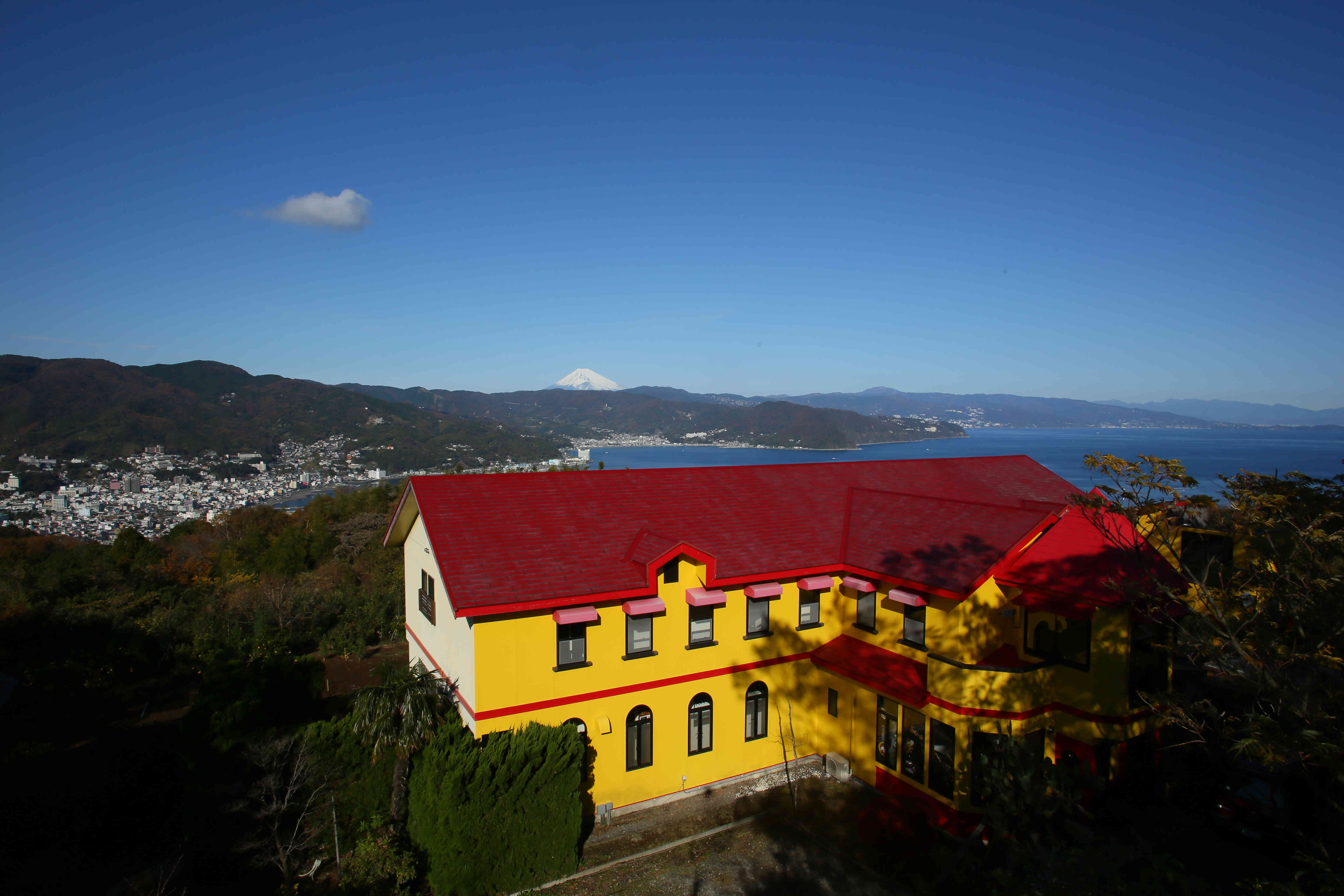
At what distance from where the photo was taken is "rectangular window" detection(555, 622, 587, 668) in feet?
41.3

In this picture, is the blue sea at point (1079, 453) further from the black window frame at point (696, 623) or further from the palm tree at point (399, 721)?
the palm tree at point (399, 721)

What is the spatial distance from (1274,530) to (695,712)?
10.5 m

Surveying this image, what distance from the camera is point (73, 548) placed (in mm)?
32469

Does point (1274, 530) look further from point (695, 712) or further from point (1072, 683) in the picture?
point (695, 712)

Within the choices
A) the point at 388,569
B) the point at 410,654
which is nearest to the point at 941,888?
the point at 410,654

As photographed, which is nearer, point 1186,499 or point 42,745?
point 1186,499

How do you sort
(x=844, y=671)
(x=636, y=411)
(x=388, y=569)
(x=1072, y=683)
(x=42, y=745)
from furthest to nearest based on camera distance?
1. (x=636, y=411)
2. (x=388, y=569)
3. (x=42, y=745)
4. (x=844, y=671)
5. (x=1072, y=683)

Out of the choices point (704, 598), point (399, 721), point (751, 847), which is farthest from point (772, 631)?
point (399, 721)

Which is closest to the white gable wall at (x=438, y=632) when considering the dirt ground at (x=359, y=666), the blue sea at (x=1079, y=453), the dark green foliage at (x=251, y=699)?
the dirt ground at (x=359, y=666)

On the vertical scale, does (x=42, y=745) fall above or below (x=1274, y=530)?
below

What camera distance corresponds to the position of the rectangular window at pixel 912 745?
507 inches

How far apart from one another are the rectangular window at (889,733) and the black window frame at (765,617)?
9.09 ft

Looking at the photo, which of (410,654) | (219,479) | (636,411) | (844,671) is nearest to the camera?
(844,671)

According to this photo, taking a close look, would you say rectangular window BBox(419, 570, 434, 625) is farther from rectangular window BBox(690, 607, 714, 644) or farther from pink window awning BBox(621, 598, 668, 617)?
rectangular window BBox(690, 607, 714, 644)
